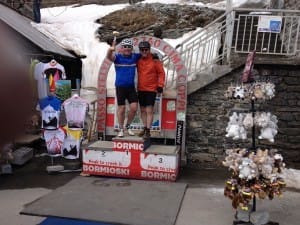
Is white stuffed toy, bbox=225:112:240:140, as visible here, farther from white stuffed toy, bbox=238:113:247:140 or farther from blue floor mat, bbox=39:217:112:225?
blue floor mat, bbox=39:217:112:225

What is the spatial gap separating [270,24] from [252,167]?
13.3 ft

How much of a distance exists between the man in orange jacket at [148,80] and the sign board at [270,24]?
214cm

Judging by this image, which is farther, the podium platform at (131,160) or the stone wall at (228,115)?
the stone wall at (228,115)

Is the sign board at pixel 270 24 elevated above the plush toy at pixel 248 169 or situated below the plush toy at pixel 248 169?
above

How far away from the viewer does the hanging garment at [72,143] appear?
290 inches

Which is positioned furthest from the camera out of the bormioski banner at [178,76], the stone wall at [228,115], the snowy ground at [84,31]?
the snowy ground at [84,31]

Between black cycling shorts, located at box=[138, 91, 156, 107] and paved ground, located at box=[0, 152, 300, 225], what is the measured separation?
57.2 inches

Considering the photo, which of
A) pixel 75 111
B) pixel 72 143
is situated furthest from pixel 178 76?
pixel 72 143

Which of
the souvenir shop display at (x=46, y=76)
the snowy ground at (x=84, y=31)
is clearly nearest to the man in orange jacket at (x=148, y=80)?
the souvenir shop display at (x=46, y=76)

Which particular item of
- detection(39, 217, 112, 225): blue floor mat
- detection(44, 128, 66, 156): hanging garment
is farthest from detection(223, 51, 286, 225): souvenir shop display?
detection(44, 128, 66, 156): hanging garment

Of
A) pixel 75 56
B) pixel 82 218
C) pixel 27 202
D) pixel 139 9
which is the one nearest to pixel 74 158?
pixel 27 202

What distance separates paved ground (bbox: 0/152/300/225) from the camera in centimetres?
498

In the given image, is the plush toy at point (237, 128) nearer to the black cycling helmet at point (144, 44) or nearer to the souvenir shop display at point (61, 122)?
the black cycling helmet at point (144, 44)

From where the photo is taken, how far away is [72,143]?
7.38 meters
